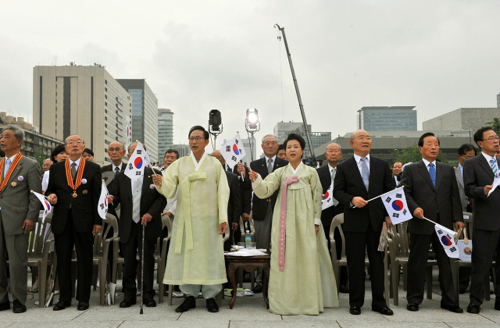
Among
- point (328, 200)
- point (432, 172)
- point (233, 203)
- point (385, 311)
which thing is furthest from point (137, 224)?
point (432, 172)

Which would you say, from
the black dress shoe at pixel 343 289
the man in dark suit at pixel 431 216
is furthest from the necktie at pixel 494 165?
the black dress shoe at pixel 343 289

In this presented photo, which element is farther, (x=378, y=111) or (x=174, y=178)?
(x=378, y=111)

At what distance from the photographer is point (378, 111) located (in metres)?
189

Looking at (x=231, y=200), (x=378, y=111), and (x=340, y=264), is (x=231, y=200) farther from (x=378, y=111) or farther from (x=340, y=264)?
(x=378, y=111)

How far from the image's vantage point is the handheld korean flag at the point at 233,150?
19.0 feet

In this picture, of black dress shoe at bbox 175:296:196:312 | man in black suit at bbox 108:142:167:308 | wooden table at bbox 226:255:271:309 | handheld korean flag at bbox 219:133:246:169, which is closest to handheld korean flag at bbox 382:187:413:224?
wooden table at bbox 226:255:271:309

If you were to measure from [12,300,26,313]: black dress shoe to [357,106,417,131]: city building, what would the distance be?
189 m

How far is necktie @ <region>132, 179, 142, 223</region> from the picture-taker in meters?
5.75

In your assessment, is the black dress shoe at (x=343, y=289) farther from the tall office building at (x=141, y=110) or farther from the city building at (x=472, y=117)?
the tall office building at (x=141, y=110)

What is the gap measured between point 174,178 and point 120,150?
62.5 inches

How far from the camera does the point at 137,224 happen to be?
19.0ft

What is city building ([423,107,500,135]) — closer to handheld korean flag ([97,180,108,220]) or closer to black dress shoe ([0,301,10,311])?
handheld korean flag ([97,180,108,220])

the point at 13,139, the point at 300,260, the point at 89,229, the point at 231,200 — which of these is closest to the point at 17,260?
the point at 89,229

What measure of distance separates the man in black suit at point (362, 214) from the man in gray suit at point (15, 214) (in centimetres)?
373
